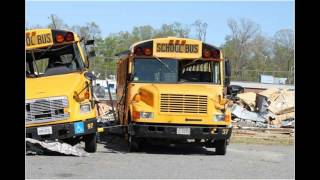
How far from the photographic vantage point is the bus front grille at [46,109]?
1308cm

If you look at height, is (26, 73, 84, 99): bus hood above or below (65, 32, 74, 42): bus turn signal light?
below

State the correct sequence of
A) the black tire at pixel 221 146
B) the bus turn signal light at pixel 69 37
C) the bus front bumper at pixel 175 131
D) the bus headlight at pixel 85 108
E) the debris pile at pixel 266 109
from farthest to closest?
the debris pile at pixel 266 109 → the black tire at pixel 221 146 → the bus turn signal light at pixel 69 37 → the bus front bumper at pixel 175 131 → the bus headlight at pixel 85 108

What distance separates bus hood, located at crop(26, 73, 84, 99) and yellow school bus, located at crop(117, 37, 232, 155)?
1.63m

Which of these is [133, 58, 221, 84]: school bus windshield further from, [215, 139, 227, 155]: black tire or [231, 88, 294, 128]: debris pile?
[231, 88, 294, 128]: debris pile

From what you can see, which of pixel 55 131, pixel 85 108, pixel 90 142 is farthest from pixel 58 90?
pixel 90 142

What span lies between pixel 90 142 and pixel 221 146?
330cm

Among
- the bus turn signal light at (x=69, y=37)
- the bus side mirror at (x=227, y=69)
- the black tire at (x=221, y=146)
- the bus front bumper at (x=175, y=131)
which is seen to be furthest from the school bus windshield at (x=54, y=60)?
the black tire at (x=221, y=146)

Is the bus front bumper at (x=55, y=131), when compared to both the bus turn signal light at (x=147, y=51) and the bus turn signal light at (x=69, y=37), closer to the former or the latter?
the bus turn signal light at (x=69, y=37)

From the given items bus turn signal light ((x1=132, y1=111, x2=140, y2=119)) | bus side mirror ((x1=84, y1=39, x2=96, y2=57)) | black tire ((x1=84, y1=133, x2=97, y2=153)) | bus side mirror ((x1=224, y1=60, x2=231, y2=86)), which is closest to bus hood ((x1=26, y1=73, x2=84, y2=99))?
bus side mirror ((x1=84, y1=39, x2=96, y2=57))

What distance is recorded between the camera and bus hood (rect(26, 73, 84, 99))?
43.4 feet

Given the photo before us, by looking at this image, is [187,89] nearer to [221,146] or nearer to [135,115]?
→ [135,115]
